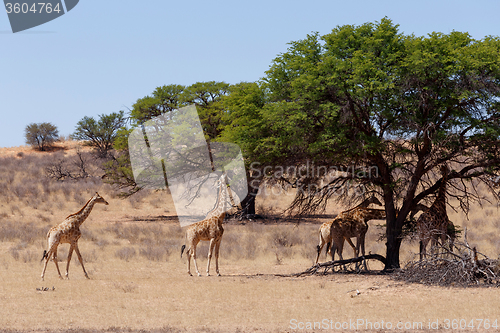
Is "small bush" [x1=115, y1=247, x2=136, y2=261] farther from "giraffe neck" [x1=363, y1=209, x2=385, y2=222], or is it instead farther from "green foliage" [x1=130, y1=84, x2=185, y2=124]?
"green foliage" [x1=130, y1=84, x2=185, y2=124]

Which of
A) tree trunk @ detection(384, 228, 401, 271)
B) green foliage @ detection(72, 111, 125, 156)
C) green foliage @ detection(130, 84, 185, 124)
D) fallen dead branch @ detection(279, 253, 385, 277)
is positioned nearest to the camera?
fallen dead branch @ detection(279, 253, 385, 277)

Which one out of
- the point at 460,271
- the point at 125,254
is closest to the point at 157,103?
the point at 125,254

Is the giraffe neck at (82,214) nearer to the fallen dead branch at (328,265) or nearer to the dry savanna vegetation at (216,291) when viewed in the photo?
the dry savanna vegetation at (216,291)

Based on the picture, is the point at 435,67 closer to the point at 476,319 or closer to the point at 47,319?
the point at 476,319

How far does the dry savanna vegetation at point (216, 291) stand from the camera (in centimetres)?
916

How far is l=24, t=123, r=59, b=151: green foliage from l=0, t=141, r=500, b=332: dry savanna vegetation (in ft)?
132

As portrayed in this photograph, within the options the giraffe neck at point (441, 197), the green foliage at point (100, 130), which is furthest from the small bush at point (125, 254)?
the green foliage at point (100, 130)

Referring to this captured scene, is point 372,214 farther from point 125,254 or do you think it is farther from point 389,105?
point 125,254

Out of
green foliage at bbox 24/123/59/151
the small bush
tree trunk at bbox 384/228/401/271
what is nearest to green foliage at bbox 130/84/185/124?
the small bush

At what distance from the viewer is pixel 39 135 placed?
6366 cm

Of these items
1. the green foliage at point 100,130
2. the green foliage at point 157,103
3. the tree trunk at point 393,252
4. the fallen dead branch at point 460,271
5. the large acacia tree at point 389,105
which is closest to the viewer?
the fallen dead branch at point 460,271

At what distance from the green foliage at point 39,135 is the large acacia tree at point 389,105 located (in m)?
54.7

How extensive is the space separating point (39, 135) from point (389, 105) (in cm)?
5929

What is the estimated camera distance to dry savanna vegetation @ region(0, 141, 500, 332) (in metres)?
Result: 9.16
